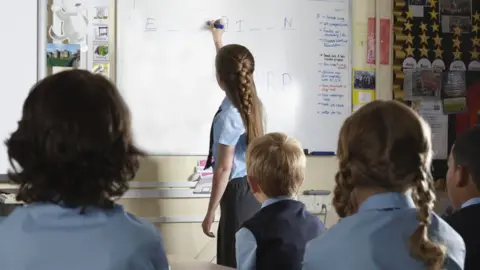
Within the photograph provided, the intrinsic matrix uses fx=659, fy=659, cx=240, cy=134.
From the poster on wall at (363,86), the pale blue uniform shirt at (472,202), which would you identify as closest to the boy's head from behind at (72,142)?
the pale blue uniform shirt at (472,202)

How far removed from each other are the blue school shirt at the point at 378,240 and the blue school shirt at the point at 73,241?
37cm

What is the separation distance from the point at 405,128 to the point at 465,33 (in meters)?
3.02

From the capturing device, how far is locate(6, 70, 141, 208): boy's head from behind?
118cm

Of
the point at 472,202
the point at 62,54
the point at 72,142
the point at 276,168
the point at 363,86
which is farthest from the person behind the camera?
the point at 363,86

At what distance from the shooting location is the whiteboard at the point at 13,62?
3.28 metres

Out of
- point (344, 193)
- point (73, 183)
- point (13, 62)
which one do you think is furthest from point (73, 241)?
point (13, 62)

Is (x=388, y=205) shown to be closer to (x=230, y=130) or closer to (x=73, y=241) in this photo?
(x=73, y=241)

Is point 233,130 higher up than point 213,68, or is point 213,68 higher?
point 213,68

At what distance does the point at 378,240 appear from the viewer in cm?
134

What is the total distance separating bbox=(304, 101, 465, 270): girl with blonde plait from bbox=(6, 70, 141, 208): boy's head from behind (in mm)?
476

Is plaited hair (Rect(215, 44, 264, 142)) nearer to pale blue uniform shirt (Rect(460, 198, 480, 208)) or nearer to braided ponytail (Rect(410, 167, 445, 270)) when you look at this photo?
pale blue uniform shirt (Rect(460, 198, 480, 208))

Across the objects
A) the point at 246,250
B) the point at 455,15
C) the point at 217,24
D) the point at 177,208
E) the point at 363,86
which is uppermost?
the point at 455,15

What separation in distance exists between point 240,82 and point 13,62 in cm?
124

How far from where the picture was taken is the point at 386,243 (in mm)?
1338
